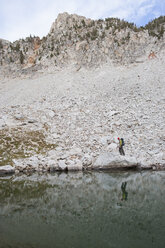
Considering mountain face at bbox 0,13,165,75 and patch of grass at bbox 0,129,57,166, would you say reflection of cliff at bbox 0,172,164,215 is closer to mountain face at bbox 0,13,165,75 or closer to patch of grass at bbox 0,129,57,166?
patch of grass at bbox 0,129,57,166

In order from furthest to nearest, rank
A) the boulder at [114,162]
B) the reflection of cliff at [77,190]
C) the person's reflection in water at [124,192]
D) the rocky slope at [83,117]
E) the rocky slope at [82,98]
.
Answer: the rocky slope at [82,98] → the rocky slope at [83,117] → the boulder at [114,162] → the person's reflection in water at [124,192] → the reflection of cliff at [77,190]

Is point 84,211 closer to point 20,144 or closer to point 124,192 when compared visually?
point 124,192

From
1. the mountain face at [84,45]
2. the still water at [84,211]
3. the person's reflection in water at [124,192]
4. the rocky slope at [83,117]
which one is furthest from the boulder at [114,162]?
the mountain face at [84,45]

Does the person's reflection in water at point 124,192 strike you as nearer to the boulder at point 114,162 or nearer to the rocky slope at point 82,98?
the boulder at point 114,162

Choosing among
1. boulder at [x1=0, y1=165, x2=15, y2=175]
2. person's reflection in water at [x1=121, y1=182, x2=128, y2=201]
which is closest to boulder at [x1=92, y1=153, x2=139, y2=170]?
person's reflection in water at [x1=121, y1=182, x2=128, y2=201]

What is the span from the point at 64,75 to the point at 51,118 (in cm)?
1240

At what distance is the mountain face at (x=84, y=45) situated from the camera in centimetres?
3506

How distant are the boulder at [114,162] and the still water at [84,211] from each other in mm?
→ 1575

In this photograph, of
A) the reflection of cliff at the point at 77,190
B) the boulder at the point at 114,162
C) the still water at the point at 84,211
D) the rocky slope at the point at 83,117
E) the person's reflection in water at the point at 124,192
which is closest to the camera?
the still water at the point at 84,211

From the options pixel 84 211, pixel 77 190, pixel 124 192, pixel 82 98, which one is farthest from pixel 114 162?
pixel 82 98

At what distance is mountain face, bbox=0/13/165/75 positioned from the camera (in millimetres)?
35062

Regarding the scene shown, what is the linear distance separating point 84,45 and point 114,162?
26.8 m

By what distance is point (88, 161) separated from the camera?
17297 mm

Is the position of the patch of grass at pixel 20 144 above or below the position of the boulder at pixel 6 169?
above
